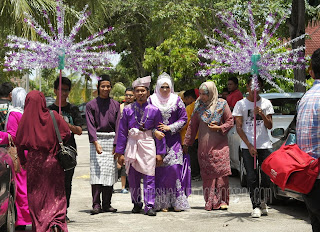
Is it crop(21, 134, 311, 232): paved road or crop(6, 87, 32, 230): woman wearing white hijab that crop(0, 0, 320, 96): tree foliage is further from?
crop(6, 87, 32, 230): woman wearing white hijab

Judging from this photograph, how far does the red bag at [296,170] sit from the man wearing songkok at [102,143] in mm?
4457

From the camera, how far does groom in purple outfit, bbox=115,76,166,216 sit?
9055 mm

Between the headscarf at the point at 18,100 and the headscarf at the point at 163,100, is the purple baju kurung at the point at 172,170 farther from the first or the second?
the headscarf at the point at 18,100

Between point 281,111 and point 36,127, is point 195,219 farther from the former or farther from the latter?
point 281,111

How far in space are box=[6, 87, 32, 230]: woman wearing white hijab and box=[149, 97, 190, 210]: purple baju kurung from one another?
225cm

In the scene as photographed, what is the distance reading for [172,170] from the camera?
9.40 m

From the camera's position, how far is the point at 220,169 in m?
9.28

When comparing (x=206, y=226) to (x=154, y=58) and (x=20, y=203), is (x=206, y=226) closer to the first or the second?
(x=20, y=203)

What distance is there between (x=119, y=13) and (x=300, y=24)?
21900 mm

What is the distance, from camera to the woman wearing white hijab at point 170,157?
9.33 m

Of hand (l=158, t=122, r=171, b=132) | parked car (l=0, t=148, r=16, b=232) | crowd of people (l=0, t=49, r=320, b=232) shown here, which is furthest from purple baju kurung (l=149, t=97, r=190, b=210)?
parked car (l=0, t=148, r=16, b=232)

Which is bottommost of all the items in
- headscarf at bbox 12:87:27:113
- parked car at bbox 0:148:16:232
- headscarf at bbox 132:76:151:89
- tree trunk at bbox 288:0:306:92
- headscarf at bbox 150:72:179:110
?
parked car at bbox 0:148:16:232

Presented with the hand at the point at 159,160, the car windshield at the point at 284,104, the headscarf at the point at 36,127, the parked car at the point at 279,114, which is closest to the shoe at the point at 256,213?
the hand at the point at 159,160

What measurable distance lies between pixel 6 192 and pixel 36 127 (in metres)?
0.87
